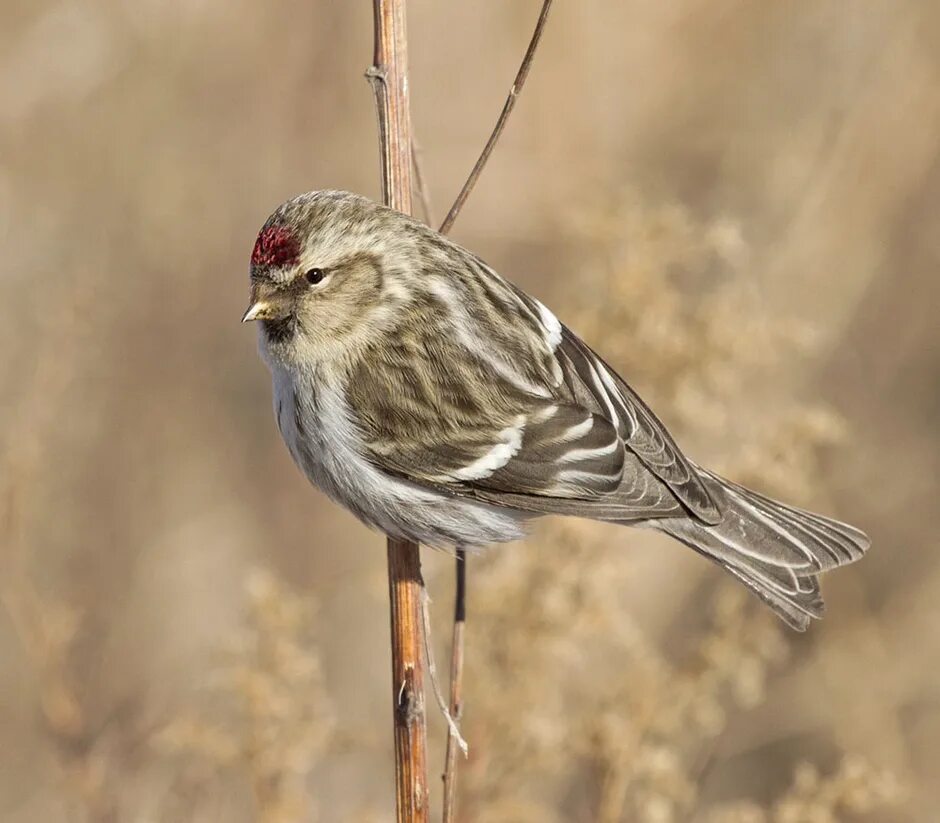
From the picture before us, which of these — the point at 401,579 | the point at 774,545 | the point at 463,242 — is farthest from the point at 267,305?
the point at 463,242

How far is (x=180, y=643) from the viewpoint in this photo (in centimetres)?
470

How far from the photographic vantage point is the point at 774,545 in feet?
10.0

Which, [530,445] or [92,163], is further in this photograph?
[92,163]

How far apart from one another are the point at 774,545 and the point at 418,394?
92 centimetres

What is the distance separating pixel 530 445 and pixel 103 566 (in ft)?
7.49

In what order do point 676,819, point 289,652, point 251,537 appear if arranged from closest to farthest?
point 289,652 < point 676,819 < point 251,537

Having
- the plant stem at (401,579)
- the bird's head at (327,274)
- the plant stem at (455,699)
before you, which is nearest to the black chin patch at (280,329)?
the bird's head at (327,274)

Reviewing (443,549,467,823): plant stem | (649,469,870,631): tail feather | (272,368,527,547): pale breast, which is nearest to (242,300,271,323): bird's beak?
(272,368,527,547): pale breast

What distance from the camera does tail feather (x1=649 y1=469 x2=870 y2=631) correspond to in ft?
9.75

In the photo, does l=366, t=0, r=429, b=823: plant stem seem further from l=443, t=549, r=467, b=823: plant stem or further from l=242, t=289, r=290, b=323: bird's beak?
l=242, t=289, r=290, b=323: bird's beak

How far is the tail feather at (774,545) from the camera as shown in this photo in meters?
2.97

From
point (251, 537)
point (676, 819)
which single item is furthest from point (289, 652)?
point (251, 537)

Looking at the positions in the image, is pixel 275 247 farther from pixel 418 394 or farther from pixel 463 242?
pixel 463 242

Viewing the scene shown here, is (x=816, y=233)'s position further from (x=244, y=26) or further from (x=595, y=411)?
(x=244, y=26)
